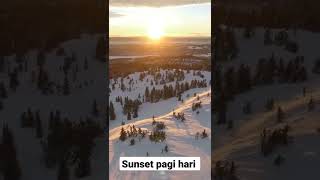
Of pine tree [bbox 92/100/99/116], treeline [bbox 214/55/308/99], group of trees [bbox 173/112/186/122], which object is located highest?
treeline [bbox 214/55/308/99]

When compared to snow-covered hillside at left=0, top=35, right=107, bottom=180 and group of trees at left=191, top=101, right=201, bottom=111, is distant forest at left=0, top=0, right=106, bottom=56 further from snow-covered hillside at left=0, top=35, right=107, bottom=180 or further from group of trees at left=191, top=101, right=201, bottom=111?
group of trees at left=191, top=101, right=201, bottom=111

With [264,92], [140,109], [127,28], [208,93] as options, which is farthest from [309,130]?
[127,28]

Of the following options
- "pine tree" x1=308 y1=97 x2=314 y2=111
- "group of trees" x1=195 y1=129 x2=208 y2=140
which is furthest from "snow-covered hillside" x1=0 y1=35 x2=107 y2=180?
"pine tree" x1=308 y1=97 x2=314 y2=111

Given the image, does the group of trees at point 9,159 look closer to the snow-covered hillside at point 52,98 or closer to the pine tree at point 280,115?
the snow-covered hillside at point 52,98

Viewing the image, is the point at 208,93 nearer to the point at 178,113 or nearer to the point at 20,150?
the point at 178,113

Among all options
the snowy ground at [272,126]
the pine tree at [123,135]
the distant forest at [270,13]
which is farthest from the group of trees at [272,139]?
the pine tree at [123,135]
